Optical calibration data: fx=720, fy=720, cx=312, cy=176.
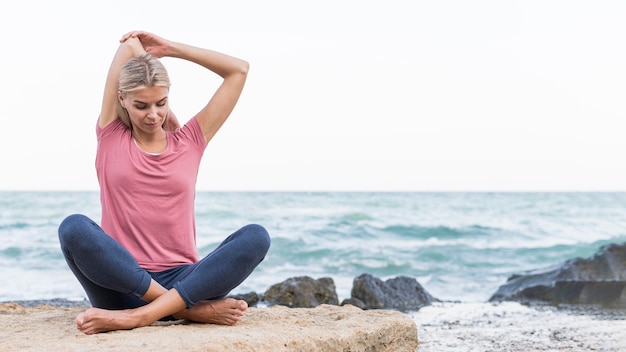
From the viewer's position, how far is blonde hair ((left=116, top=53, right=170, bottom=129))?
10.9 feet

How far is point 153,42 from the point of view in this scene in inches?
149

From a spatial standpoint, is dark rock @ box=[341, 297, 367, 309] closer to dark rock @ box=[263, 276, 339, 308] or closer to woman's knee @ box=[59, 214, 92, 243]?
dark rock @ box=[263, 276, 339, 308]

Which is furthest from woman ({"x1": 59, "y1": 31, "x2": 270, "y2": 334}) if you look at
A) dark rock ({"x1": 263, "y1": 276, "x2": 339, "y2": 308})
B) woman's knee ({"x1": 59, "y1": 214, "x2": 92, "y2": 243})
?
dark rock ({"x1": 263, "y1": 276, "x2": 339, "y2": 308})

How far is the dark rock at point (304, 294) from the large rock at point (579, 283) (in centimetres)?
231

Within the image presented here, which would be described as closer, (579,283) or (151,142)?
(151,142)

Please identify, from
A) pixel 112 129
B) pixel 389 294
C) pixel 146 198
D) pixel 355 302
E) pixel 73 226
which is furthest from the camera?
pixel 389 294

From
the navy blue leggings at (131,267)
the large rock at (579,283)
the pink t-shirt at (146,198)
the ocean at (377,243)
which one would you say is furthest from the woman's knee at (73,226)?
the large rock at (579,283)

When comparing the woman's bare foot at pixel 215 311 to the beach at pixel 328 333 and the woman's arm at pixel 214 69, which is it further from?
the woman's arm at pixel 214 69

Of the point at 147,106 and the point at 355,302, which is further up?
the point at 147,106

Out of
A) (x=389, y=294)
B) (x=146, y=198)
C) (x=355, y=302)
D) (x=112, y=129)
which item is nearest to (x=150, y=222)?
(x=146, y=198)

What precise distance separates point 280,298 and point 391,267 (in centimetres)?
715

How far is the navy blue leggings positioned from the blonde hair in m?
0.65

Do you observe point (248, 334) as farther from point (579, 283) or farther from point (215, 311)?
point (579, 283)

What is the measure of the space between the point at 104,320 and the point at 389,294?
4808mm
